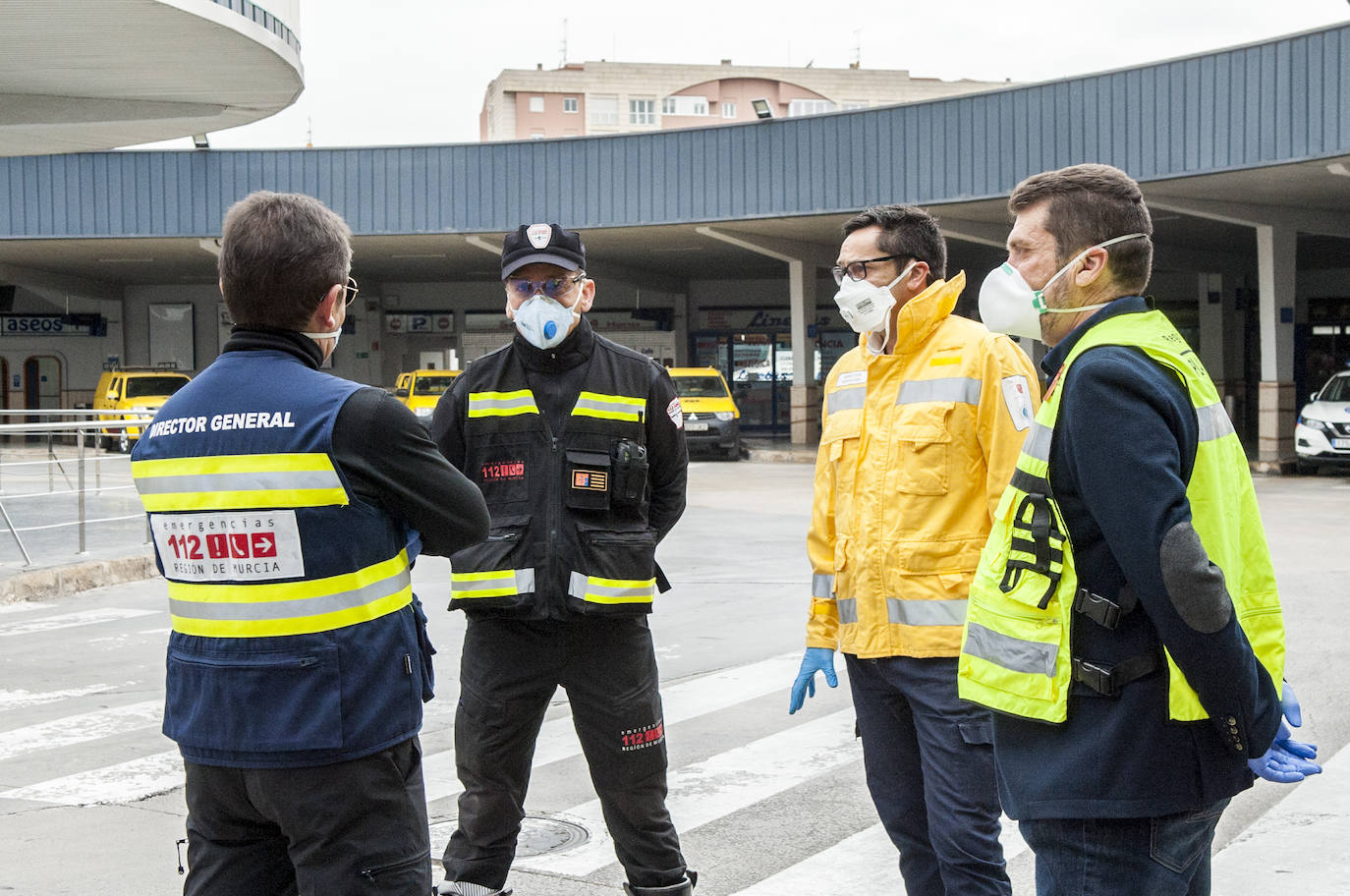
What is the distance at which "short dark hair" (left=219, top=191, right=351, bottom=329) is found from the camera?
8.50ft

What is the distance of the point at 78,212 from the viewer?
27922mm

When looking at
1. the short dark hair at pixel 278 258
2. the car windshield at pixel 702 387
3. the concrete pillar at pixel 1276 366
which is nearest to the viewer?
the short dark hair at pixel 278 258

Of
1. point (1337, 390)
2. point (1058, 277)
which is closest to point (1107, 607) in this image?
point (1058, 277)

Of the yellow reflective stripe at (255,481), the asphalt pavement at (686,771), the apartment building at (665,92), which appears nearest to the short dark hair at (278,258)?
the yellow reflective stripe at (255,481)

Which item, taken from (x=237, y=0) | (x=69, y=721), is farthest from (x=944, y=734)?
(x=237, y=0)

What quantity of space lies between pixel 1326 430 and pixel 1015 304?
19.3 meters

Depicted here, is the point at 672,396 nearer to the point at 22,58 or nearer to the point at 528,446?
the point at 528,446

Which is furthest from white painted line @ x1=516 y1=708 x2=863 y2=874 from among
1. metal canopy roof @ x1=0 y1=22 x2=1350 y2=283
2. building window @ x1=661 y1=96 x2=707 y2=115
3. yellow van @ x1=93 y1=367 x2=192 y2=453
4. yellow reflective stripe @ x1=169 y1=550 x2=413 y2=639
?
building window @ x1=661 y1=96 x2=707 y2=115

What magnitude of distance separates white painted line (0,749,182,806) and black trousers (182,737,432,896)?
3.17 m

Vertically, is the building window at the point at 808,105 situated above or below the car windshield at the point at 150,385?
above

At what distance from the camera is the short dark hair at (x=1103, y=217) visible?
2.57m

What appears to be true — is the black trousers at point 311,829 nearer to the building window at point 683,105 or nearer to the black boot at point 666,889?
the black boot at point 666,889

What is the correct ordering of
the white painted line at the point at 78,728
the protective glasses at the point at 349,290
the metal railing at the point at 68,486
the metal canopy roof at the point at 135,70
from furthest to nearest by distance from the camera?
the metal canopy roof at the point at 135,70 → the metal railing at the point at 68,486 → the white painted line at the point at 78,728 → the protective glasses at the point at 349,290

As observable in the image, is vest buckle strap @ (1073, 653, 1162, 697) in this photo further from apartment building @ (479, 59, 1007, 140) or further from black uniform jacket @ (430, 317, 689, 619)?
apartment building @ (479, 59, 1007, 140)
